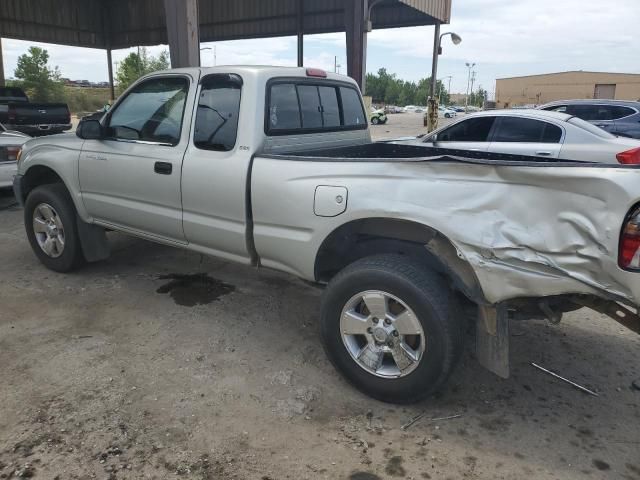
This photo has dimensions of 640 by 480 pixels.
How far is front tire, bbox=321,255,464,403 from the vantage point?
2.85 m

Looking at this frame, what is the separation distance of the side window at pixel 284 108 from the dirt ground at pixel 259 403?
1.56 m

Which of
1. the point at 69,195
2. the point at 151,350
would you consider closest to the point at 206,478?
the point at 151,350

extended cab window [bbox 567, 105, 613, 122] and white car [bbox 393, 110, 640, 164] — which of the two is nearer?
white car [bbox 393, 110, 640, 164]

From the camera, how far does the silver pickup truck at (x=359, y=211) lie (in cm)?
247

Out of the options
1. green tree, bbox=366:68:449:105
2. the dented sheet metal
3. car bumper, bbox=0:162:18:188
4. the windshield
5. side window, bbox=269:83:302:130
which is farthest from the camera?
green tree, bbox=366:68:449:105

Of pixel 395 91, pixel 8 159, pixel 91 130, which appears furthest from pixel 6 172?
pixel 395 91

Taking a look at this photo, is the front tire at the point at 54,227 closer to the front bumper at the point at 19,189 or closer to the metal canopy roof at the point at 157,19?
the front bumper at the point at 19,189

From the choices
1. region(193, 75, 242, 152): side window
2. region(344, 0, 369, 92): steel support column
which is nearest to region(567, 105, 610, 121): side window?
region(344, 0, 369, 92): steel support column

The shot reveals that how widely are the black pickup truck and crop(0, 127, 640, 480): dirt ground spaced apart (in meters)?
10.9

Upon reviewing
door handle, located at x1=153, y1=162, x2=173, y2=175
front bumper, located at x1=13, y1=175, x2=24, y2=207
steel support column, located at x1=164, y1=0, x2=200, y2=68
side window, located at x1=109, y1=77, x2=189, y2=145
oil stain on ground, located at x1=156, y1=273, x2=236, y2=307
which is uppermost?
steel support column, located at x1=164, y1=0, x2=200, y2=68

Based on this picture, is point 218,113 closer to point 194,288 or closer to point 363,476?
point 194,288

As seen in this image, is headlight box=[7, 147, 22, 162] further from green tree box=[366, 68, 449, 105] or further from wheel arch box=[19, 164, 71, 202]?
green tree box=[366, 68, 449, 105]

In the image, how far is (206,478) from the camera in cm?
249

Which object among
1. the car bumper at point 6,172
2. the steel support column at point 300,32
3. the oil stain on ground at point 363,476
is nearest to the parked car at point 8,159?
the car bumper at point 6,172
